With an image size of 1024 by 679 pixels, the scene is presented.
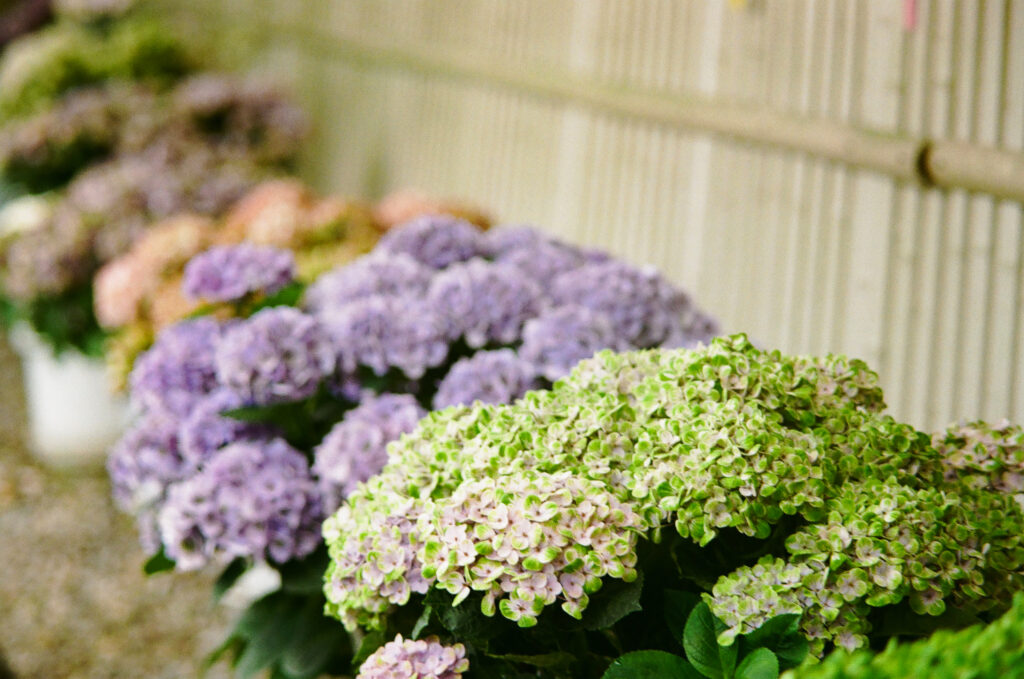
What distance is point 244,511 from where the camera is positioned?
1.65 m

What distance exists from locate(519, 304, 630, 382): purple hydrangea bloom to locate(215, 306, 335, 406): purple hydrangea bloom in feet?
1.12

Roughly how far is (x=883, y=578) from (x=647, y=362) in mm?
418

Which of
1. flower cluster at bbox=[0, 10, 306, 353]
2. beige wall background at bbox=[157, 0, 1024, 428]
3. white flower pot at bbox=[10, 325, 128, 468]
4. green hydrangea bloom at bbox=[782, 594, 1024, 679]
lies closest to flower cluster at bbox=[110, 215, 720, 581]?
beige wall background at bbox=[157, 0, 1024, 428]

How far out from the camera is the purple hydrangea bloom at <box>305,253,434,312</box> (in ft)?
6.47

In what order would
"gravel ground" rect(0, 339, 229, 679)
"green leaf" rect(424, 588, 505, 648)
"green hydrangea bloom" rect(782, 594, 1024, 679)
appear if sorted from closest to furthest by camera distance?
"green hydrangea bloom" rect(782, 594, 1024, 679) < "green leaf" rect(424, 588, 505, 648) < "gravel ground" rect(0, 339, 229, 679)

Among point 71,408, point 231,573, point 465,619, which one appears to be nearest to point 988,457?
point 465,619

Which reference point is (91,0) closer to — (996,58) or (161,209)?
(161,209)

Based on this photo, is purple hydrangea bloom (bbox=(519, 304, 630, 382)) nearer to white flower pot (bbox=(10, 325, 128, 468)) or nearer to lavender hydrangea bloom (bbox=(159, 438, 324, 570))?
lavender hydrangea bloom (bbox=(159, 438, 324, 570))

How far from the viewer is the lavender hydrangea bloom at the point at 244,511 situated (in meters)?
1.65

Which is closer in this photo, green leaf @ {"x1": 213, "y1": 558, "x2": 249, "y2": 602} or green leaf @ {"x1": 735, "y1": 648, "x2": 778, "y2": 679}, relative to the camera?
green leaf @ {"x1": 735, "y1": 648, "x2": 778, "y2": 679}


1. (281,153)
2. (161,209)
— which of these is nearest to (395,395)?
(161,209)

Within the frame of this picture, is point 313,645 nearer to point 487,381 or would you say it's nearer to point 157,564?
point 157,564

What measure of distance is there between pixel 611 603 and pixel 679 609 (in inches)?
3.5

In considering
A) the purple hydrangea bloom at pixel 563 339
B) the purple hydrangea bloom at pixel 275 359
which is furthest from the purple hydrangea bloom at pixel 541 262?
the purple hydrangea bloom at pixel 275 359
